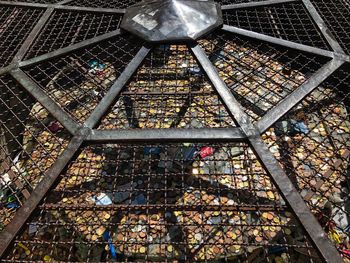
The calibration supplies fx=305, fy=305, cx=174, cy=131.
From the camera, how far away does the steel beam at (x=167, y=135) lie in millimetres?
2209

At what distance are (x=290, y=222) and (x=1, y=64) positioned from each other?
3.61 meters

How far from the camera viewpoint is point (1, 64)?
11.8 feet

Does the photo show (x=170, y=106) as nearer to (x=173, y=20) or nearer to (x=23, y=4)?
(x=173, y=20)

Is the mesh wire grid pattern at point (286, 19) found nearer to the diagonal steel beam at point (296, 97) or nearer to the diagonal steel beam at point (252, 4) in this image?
the diagonal steel beam at point (252, 4)

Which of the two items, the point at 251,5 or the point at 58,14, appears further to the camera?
the point at 58,14

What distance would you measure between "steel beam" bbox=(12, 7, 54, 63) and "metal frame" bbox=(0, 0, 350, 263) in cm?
1

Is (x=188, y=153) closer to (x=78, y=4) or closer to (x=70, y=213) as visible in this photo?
(x=70, y=213)

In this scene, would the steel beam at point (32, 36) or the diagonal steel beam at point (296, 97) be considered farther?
the steel beam at point (32, 36)

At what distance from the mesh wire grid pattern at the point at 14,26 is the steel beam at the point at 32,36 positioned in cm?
21

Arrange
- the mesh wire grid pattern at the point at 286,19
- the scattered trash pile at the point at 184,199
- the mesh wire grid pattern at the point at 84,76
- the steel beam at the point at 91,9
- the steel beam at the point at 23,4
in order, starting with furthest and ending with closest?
the steel beam at the point at 23,4
the steel beam at the point at 91,9
the mesh wire grid pattern at the point at 286,19
the mesh wire grid pattern at the point at 84,76
the scattered trash pile at the point at 184,199

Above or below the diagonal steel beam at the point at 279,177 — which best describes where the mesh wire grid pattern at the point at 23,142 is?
above

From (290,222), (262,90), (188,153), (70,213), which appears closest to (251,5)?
(262,90)

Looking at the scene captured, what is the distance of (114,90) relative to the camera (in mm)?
2596

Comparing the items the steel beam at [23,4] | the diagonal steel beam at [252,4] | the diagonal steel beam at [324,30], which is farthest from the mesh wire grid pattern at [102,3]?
the diagonal steel beam at [324,30]
